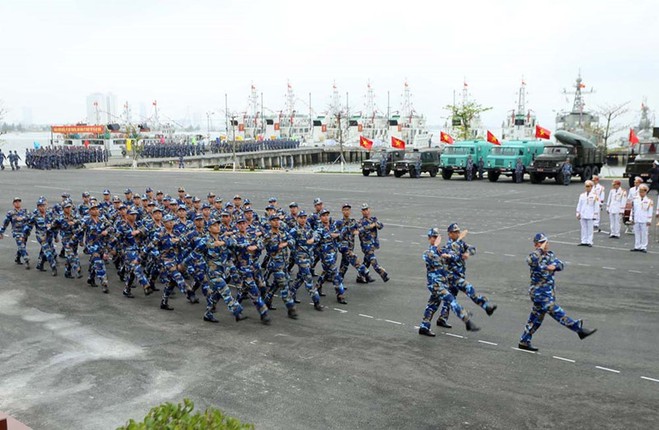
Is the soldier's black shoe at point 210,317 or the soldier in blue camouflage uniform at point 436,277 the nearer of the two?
the soldier in blue camouflage uniform at point 436,277

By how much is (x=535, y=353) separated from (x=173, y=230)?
6931 mm

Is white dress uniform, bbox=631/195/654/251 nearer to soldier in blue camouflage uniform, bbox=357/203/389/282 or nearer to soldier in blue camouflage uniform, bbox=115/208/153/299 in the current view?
soldier in blue camouflage uniform, bbox=357/203/389/282

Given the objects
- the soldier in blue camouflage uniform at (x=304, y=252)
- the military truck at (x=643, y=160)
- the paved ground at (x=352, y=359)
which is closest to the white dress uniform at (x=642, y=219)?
the paved ground at (x=352, y=359)

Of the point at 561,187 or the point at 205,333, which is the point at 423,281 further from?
the point at 561,187

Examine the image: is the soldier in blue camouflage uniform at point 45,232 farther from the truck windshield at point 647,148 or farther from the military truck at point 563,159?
the truck windshield at point 647,148

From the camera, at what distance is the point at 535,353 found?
30.6ft

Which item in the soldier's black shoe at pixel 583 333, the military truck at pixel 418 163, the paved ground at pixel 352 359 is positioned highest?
the military truck at pixel 418 163

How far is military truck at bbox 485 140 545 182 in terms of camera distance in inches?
1569

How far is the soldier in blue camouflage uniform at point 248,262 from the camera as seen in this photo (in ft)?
35.8

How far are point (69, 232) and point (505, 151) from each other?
3115 centimetres

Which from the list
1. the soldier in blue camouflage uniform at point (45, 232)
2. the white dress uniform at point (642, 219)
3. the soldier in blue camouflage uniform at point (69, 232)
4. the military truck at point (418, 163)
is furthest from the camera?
the military truck at point (418, 163)

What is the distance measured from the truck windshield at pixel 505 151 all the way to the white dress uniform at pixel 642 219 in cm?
2287

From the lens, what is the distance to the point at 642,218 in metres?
17.1

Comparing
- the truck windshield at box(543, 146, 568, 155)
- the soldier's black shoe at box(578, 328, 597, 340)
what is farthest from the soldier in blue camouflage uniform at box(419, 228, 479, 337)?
the truck windshield at box(543, 146, 568, 155)
